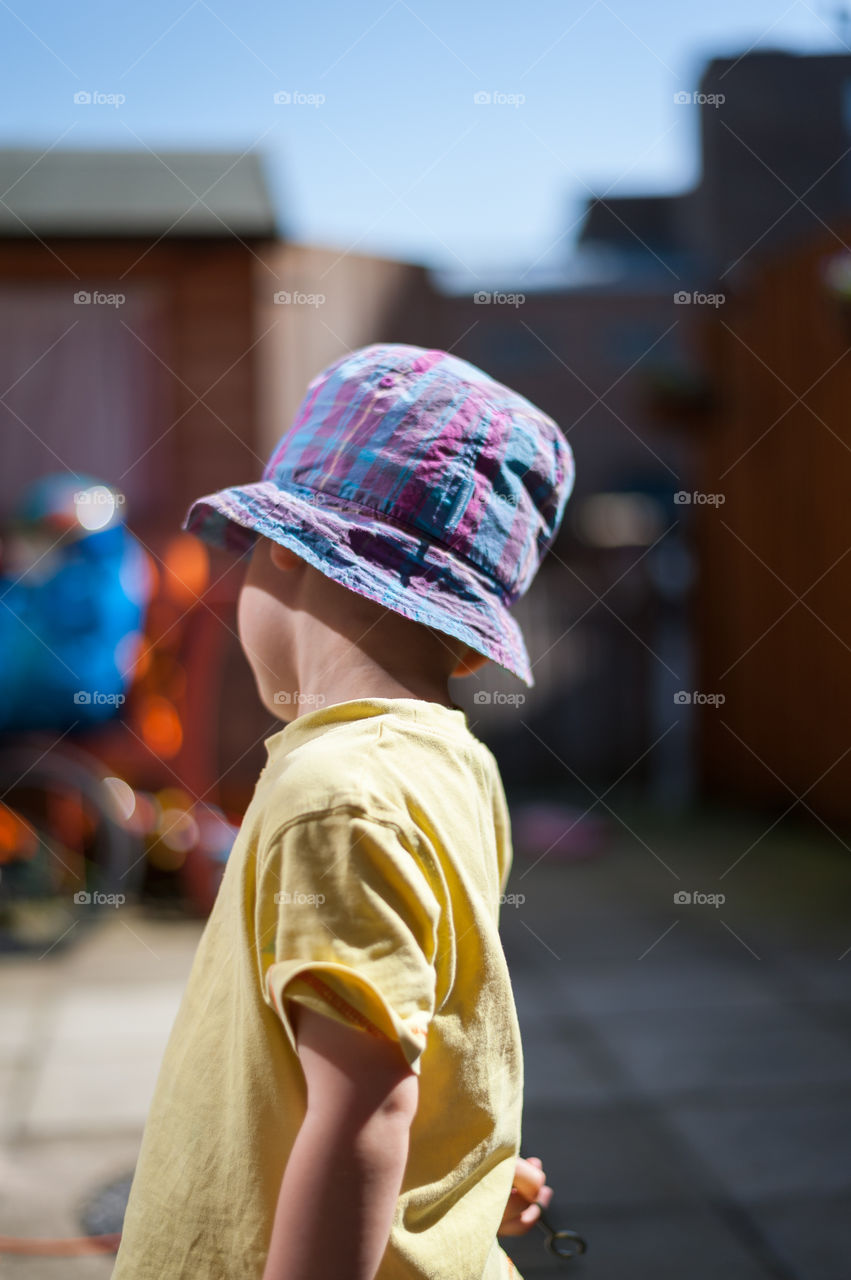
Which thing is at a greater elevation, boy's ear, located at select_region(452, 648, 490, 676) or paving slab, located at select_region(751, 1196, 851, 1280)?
boy's ear, located at select_region(452, 648, 490, 676)

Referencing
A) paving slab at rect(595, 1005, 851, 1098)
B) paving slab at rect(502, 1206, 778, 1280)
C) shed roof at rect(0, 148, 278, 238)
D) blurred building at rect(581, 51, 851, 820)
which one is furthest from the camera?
blurred building at rect(581, 51, 851, 820)

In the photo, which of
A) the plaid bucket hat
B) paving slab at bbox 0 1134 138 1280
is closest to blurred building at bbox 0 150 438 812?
paving slab at bbox 0 1134 138 1280

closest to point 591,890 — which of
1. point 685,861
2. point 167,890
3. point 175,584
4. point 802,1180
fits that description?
point 685,861

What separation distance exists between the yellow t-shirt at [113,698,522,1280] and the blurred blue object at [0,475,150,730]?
3.45 m

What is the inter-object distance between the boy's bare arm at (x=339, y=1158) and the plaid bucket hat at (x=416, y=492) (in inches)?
13.5

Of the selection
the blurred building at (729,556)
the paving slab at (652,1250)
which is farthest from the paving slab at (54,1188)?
the blurred building at (729,556)

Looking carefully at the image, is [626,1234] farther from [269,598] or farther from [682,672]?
[682,672]

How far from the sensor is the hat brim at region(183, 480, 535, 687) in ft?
3.25

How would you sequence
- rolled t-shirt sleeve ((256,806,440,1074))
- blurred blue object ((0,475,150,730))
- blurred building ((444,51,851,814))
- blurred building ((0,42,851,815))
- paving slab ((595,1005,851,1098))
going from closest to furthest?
1. rolled t-shirt sleeve ((256,806,440,1074))
2. paving slab ((595,1005,851,1098))
3. blurred blue object ((0,475,150,730))
4. blurred building ((0,42,851,815))
5. blurred building ((444,51,851,814))

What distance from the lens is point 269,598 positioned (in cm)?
105

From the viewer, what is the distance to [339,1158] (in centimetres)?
80

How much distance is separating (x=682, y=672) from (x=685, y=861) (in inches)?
132

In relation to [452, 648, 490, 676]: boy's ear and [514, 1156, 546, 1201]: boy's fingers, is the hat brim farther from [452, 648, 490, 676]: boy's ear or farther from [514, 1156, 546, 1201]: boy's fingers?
[514, 1156, 546, 1201]: boy's fingers

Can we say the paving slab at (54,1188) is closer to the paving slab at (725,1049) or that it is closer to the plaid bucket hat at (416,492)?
the paving slab at (725,1049)
